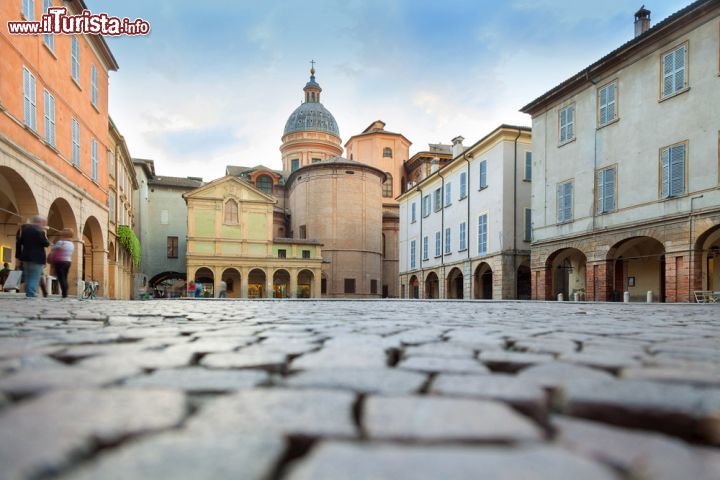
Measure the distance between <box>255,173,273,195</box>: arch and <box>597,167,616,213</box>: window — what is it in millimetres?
35867

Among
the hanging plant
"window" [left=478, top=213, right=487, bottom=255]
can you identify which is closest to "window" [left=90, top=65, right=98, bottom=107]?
the hanging plant

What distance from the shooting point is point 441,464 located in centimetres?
98

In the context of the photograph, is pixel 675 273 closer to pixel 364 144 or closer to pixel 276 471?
pixel 276 471

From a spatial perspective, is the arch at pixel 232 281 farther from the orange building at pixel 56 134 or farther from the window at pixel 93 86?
the window at pixel 93 86

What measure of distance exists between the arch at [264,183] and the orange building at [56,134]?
28.3 metres

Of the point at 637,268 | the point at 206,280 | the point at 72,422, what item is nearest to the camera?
the point at 72,422

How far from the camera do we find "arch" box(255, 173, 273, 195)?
49878 mm

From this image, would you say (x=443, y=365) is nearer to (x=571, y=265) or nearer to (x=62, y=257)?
(x=62, y=257)

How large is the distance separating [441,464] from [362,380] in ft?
2.59

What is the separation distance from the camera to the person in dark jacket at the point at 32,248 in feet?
33.0

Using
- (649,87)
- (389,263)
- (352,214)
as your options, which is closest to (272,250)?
(352,214)

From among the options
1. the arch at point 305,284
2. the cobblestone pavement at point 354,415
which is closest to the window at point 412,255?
the arch at point 305,284

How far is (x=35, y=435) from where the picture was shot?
109 cm

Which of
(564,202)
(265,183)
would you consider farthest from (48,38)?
(265,183)
